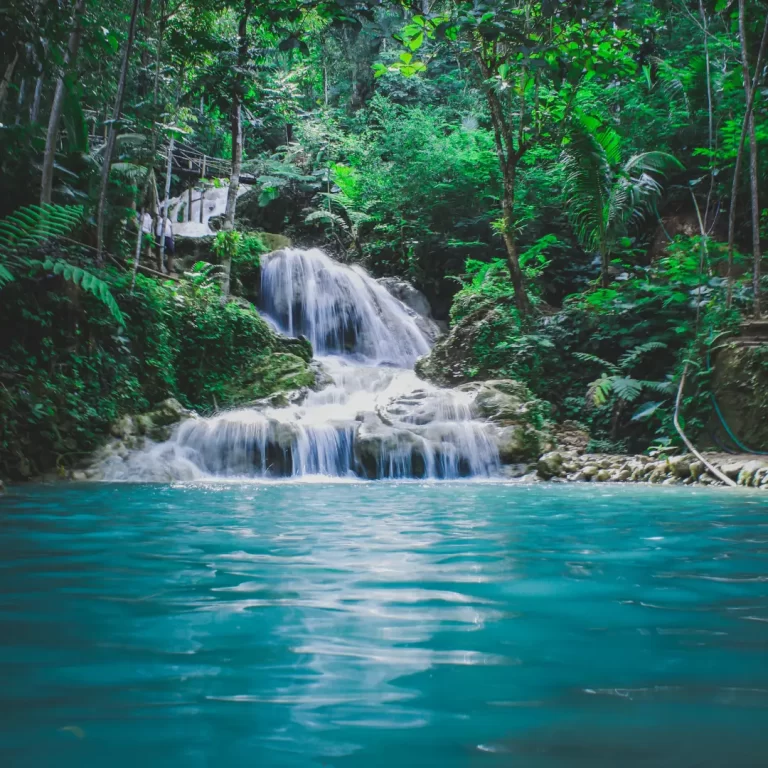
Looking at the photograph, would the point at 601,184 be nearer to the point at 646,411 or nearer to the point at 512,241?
the point at 512,241

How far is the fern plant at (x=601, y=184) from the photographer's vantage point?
11.2m

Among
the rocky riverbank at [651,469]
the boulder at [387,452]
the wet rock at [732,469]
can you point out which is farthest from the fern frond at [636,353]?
the boulder at [387,452]

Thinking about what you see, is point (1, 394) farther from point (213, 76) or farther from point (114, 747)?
point (114, 747)

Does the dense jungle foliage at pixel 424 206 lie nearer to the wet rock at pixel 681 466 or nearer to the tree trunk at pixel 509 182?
the tree trunk at pixel 509 182

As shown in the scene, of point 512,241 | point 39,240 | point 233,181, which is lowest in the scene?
point 39,240

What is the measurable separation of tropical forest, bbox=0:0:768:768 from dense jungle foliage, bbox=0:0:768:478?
0.26 ft

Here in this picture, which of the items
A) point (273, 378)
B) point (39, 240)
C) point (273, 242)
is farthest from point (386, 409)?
point (273, 242)

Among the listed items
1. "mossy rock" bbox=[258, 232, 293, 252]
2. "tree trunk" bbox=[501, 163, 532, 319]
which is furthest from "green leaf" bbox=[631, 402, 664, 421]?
"mossy rock" bbox=[258, 232, 293, 252]

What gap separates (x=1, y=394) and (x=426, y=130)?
14451 millimetres

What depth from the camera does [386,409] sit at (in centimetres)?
1030

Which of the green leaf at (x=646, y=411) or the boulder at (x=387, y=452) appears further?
the green leaf at (x=646, y=411)

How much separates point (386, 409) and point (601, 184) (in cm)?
590

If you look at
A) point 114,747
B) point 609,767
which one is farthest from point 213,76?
point 609,767

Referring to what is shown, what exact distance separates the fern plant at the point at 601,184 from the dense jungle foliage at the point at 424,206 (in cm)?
5
